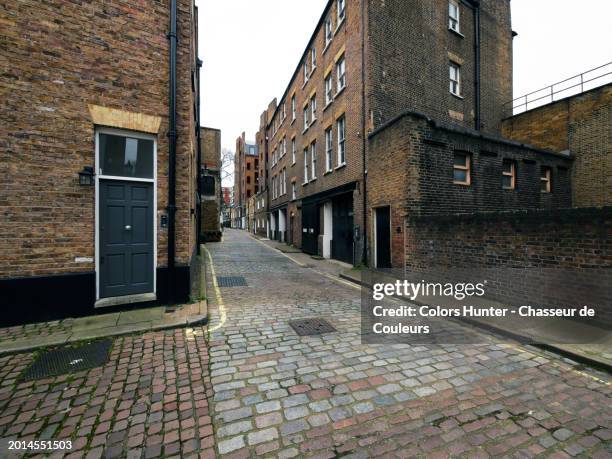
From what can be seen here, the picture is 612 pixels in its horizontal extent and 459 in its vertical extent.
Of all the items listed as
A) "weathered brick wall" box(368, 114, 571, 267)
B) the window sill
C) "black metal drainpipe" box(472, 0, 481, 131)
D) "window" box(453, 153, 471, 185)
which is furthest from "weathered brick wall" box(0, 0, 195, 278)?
"black metal drainpipe" box(472, 0, 481, 131)

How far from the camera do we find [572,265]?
4.91m

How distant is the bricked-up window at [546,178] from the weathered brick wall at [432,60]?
12.7 ft

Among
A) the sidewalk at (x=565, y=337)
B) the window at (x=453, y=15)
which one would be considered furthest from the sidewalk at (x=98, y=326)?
the window at (x=453, y=15)

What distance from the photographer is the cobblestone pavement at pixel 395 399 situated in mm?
2285

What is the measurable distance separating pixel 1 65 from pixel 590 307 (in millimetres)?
10787

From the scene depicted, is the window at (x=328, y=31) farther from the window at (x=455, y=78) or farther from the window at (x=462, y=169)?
the window at (x=462, y=169)

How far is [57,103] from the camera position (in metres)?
5.06

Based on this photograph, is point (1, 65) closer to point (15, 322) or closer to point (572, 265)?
point (15, 322)

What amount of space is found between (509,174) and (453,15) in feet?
29.6

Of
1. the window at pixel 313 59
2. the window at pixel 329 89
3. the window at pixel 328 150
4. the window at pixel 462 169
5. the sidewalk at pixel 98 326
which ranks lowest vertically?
the sidewalk at pixel 98 326

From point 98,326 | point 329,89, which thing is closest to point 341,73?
point 329,89

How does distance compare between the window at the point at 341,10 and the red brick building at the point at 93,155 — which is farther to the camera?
the window at the point at 341,10

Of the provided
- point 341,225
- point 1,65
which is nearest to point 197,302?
point 1,65

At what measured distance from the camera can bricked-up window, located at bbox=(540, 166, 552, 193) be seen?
12805 millimetres
